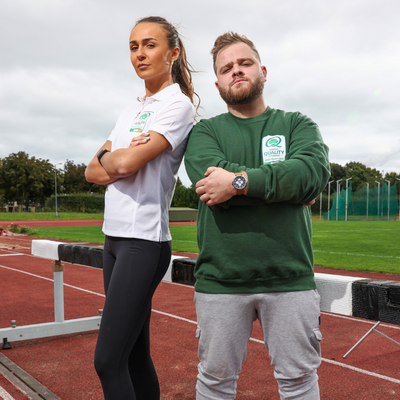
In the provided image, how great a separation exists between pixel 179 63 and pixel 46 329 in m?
3.49

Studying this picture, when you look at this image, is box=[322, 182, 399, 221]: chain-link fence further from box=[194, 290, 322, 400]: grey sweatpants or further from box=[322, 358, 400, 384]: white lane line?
box=[194, 290, 322, 400]: grey sweatpants

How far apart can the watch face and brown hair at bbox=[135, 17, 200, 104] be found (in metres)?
0.74

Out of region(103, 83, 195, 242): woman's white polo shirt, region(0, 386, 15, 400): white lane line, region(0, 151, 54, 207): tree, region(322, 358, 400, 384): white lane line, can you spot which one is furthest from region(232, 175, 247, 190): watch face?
region(0, 151, 54, 207): tree

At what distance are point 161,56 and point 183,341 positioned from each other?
10.7 feet

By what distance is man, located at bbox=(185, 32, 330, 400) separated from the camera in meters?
1.59

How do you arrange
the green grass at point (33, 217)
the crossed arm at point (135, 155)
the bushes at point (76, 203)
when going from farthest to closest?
1. the bushes at point (76, 203)
2. the green grass at point (33, 217)
3. the crossed arm at point (135, 155)

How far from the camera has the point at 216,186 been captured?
1.60m

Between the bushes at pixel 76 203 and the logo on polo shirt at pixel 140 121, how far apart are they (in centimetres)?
5142

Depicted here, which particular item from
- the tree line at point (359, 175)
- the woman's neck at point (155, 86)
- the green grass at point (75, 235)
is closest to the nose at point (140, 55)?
the woman's neck at point (155, 86)

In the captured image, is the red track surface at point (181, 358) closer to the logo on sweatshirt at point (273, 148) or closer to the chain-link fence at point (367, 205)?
the logo on sweatshirt at point (273, 148)

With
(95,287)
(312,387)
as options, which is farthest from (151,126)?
(95,287)

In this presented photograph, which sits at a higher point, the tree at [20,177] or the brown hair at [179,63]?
the tree at [20,177]

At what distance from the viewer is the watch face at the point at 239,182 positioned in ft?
5.14

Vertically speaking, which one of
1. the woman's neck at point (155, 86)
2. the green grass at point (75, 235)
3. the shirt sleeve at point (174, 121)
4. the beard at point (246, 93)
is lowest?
the green grass at point (75, 235)
